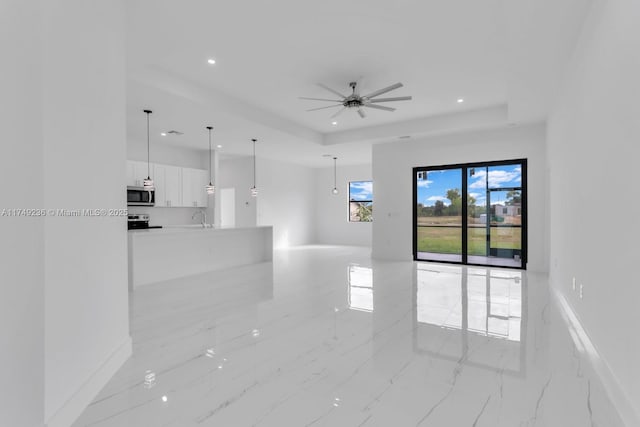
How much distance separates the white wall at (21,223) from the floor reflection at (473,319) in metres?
2.54

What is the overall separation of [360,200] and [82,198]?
10.3 meters

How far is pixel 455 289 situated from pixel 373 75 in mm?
3335

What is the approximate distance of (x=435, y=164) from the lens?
7.79m

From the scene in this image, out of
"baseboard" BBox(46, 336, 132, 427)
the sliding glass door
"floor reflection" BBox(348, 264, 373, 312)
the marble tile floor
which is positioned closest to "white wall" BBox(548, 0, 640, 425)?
the marble tile floor

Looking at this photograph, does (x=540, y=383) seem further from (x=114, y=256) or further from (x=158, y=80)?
(x=158, y=80)

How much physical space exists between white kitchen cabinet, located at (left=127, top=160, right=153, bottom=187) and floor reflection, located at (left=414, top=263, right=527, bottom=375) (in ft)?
19.8

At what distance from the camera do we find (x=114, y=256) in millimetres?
2545

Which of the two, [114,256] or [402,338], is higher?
[114,256]

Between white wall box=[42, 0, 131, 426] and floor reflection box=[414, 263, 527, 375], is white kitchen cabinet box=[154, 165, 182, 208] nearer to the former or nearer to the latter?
white wall box=[42, 0, 131, 426]

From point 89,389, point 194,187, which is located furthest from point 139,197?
point 89,389

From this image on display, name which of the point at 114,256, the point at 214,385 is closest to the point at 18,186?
the point at 114,256

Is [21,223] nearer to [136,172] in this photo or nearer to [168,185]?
[136,172]

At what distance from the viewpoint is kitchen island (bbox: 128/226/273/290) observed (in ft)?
17.5

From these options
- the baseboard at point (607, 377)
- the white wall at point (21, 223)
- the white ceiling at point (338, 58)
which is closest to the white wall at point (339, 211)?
the white ceiling at point (338, 58)
